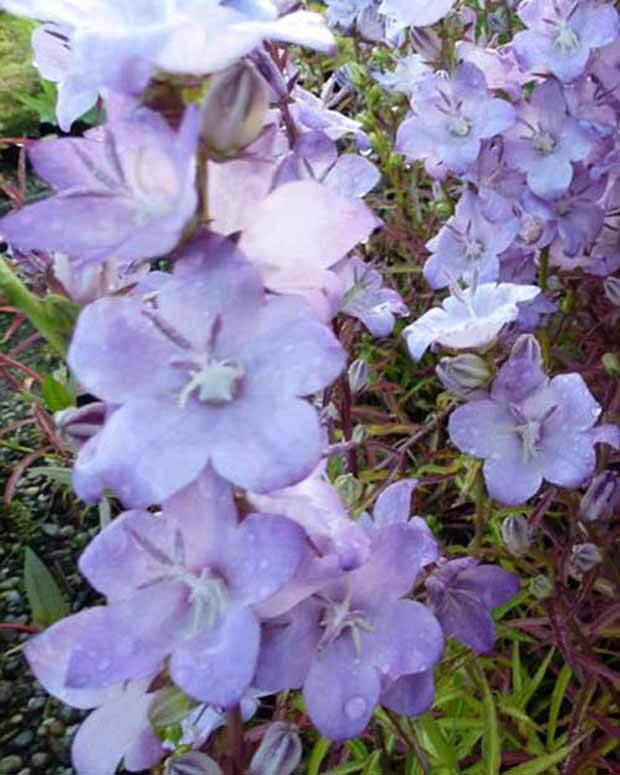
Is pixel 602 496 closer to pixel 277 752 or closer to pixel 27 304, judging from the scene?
pixel 277 752

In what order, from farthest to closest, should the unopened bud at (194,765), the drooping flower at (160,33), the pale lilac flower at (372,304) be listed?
the pale lilac flower at (372,304) → the unopened bud at (194,765) → the drooping flower at (160,33)

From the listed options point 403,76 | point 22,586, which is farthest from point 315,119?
point 22,586

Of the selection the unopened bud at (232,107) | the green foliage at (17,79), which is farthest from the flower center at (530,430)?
the green foliage at (17,79)

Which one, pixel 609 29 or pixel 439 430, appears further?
pixel 439 430

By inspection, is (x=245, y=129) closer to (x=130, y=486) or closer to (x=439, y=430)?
(x=130, y=486)

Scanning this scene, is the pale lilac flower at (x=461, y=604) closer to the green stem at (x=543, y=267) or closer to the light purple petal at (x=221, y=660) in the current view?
the light purple petal at (x=221, y=660)

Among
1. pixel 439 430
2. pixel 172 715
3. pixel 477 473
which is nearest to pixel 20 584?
pixel 439 430

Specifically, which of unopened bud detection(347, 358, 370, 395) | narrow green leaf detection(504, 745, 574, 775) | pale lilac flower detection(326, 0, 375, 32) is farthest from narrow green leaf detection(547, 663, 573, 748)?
pale lilac flower detection(326, 0, 375, 32)
